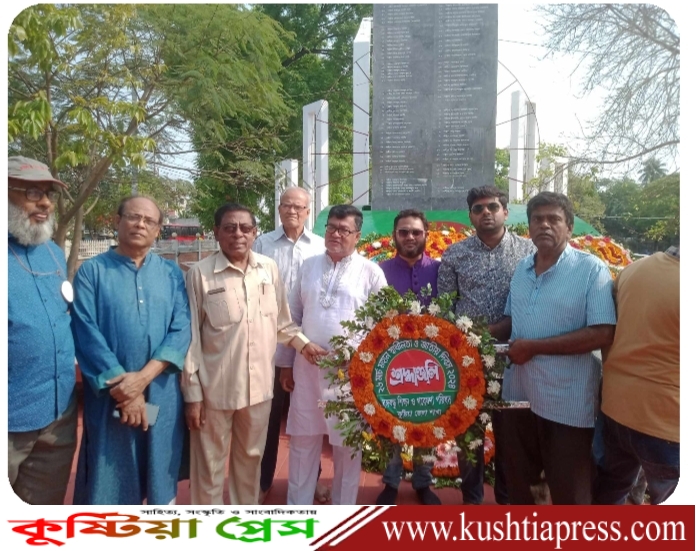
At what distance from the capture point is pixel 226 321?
102 inches

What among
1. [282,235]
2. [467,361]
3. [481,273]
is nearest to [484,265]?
[481,273]

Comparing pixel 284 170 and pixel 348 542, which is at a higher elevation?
pixel 284 170

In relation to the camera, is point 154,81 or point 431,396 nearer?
point 431,396

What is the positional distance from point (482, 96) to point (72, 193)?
394 centimetres

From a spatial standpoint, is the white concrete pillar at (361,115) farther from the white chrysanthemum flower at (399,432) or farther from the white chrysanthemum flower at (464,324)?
the white chrysanthemum flower at (399,432)

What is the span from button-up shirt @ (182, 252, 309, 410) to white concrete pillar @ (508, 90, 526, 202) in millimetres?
5288

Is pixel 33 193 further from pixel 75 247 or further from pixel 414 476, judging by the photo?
pixel 414 476

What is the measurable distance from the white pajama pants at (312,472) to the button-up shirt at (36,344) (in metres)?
1.19

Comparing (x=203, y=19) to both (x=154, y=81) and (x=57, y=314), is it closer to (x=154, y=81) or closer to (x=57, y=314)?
(x=154, y=81)

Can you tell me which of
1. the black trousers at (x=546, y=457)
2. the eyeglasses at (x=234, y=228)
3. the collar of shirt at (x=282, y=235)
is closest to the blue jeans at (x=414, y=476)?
the black trousers at (x=546, y=457)

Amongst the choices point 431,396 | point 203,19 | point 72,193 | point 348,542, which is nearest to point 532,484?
point 431,396

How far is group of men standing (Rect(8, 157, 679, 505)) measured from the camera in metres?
2.29

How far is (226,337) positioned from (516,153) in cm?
579

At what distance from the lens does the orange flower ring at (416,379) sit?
243 cm
